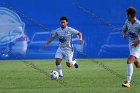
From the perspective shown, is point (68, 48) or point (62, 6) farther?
point (62, 6)

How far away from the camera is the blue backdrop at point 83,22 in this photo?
26.2 metres

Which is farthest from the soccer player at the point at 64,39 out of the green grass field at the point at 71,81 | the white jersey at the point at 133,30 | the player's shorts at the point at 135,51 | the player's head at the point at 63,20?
the player's shorts at the point at 135,51

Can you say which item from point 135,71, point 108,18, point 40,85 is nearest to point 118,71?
point 135,71

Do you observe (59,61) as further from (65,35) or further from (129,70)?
(129,70)

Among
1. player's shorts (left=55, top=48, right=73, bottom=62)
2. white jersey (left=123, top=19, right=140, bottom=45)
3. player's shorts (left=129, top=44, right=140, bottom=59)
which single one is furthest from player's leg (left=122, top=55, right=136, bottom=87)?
player's shorts (left=55, top=48, right=73, bottom=62)

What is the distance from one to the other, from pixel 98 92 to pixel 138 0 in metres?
14.4

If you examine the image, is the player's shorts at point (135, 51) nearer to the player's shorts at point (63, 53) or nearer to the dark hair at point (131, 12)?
the dark hair at point (131, 12)

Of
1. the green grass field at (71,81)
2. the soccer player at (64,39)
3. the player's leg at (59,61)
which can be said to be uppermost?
the soccer player at (64,39)

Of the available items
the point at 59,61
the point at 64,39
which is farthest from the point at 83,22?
the point at 59,61

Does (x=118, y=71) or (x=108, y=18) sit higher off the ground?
(x=108, y=18)

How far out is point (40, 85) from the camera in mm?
14469

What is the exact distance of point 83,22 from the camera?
2655 centimetres

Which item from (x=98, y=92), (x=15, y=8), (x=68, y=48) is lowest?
(x=98, y=92)

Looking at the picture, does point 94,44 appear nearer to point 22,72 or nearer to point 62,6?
point 62,6
